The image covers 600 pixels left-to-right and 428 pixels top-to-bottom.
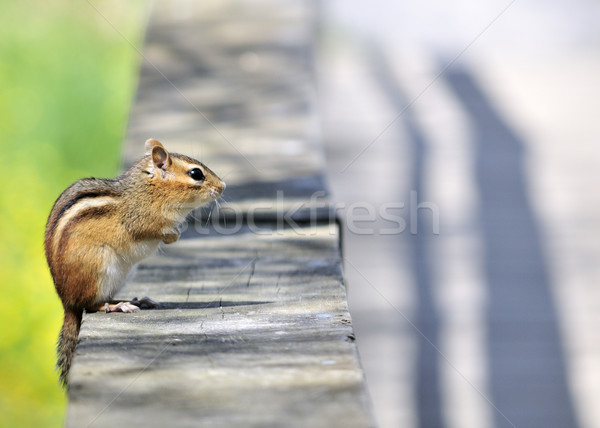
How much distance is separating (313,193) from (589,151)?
3180mm

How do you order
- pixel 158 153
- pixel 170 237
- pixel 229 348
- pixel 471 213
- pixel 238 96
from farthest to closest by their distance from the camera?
pixel 471 213
pixel 238 96
pixel 158 153
pixel 170 237
pixel 229 348

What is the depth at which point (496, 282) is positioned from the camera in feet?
14.6

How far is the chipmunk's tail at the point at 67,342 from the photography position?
76.2 inches

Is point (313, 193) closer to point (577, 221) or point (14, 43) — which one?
point (577, 221)

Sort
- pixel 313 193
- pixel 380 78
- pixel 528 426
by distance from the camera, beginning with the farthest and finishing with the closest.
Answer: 1. pixel 380 78
2. pixel 528 426
3. pixel 313 193

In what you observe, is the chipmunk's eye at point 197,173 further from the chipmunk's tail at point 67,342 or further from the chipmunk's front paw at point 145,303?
the chipmunk's front paw at point 145,303

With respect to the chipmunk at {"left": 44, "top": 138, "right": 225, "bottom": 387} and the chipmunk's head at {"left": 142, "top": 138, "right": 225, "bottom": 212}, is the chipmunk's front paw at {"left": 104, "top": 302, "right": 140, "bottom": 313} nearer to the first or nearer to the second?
the chipmunk at {"left": 44, "top": 138, "right": 225, "bottom": 387}

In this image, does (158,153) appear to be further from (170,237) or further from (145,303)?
(145,303)

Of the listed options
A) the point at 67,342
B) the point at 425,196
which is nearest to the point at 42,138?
the point at 425,196

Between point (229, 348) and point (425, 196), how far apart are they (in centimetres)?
353

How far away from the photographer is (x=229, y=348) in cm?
137

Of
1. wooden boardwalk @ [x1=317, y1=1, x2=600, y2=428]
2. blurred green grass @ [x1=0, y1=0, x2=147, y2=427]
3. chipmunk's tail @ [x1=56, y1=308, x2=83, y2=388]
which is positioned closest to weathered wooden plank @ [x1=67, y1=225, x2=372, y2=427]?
chipmunk's tail @ [x1=56, y1=308, x2=83, y2=388]

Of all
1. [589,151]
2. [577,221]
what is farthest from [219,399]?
[589,151]

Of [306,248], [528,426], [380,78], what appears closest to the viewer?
[306,248]
